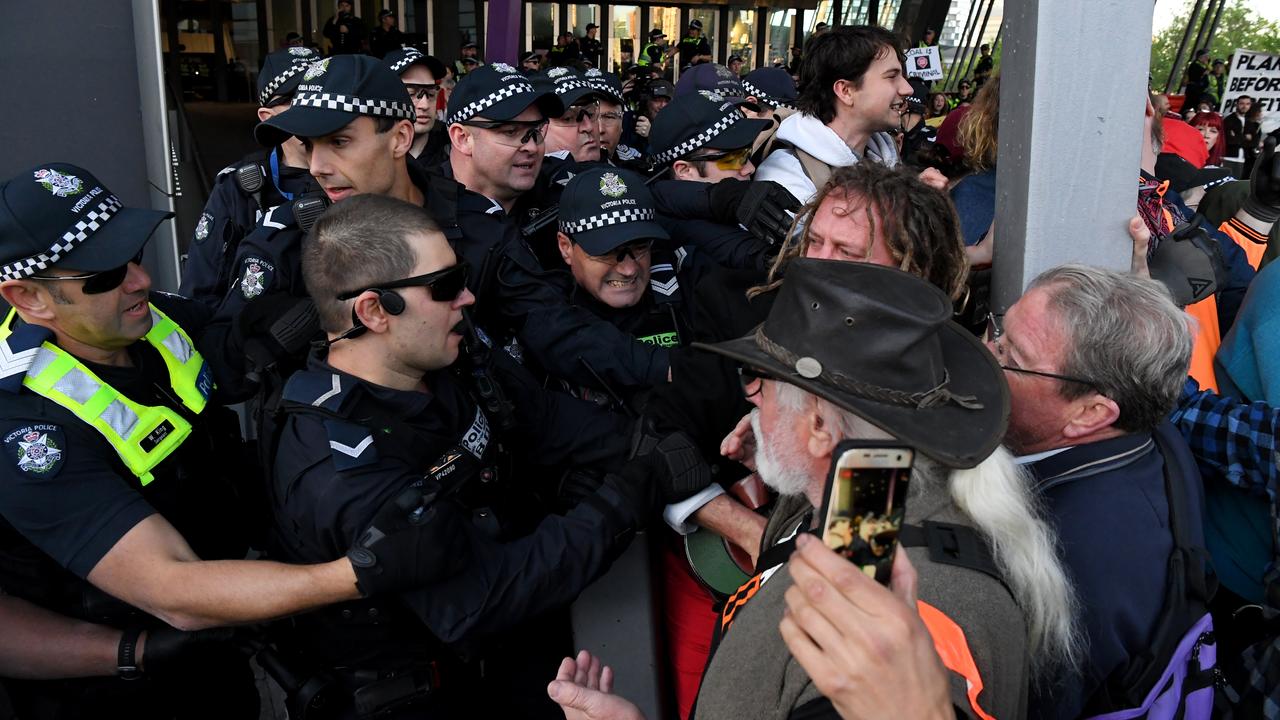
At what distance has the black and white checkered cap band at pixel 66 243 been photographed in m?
2.33

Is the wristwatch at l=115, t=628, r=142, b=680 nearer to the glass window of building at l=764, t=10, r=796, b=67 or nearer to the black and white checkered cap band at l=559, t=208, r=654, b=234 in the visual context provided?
the black and white checkered cap band at l=559, t=208, r=654, b=234

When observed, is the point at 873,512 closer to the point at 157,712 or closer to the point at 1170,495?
the point at 1170,495

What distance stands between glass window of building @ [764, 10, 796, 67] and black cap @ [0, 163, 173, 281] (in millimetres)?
30243

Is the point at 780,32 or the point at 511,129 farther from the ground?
the point at 511,129


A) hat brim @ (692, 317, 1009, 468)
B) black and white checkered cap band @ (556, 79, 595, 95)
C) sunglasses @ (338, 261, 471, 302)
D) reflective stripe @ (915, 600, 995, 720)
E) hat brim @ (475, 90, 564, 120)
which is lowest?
reflective stripe @ (915, 600, 995, 720)

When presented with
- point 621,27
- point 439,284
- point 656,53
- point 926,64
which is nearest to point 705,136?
point 439,284

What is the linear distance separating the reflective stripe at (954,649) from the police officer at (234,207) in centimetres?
290

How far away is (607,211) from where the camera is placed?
11.1 feet

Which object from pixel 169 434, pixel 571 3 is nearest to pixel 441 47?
pixel 571 3

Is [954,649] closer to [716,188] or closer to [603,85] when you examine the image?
[716,188]

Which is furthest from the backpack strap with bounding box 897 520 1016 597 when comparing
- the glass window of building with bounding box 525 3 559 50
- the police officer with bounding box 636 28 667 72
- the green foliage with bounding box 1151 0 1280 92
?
the green foliage with bounding box 1151 0 1280 92

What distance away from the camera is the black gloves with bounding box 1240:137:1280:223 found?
3.78 meters

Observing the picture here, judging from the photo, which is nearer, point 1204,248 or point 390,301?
point 390,301

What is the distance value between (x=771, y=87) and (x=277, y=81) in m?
3.82
